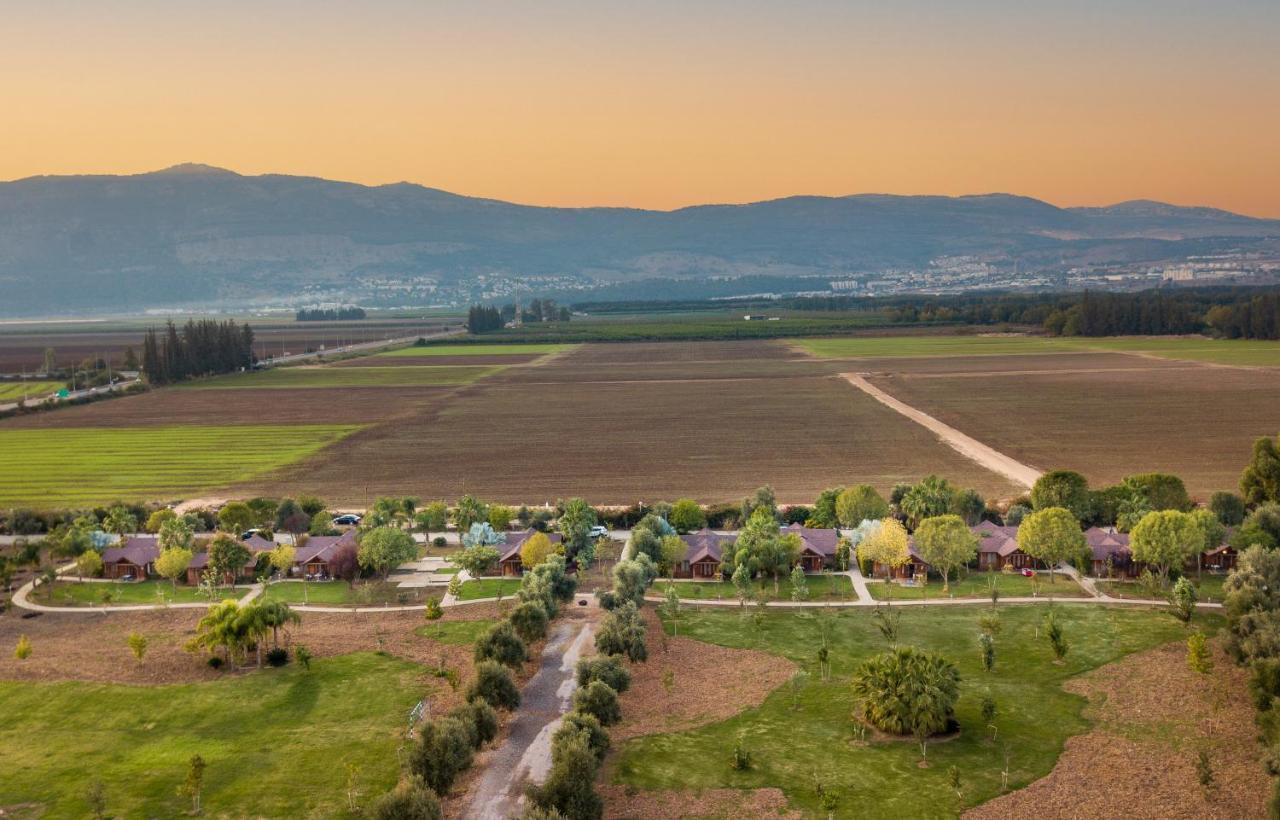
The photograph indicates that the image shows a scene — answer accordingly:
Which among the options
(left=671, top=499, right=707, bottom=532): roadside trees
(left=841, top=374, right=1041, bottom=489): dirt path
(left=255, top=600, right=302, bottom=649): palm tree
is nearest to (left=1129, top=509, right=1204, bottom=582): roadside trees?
(left=841, top=374, right=1041, bottom=489): dirt path

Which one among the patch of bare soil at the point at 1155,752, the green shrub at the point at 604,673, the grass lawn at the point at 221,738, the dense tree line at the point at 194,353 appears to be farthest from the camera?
the dense tree line at the point at 194,353

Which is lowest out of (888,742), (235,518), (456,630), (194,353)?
(456,630)

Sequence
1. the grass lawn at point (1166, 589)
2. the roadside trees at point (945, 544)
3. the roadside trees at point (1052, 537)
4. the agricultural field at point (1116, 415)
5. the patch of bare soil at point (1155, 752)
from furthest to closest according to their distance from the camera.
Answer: the agricultural field at point (1116, 415) → the roadside trees at point (1052, 537) → the roadside trees at point (945, 544) → the grass lawn at point (1166, 589) → the patch of bare soil at point (1155, 752)

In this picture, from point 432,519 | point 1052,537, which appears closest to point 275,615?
point 432,519

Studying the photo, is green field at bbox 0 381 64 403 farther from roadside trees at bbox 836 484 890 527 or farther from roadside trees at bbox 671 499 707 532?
roadside trees at bbox 836 484 890 527

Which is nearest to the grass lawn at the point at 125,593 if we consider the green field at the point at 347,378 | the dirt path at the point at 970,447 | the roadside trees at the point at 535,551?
the roadside trees at the point at 535,551

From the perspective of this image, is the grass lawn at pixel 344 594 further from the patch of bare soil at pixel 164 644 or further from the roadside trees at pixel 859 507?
the roadside trees at pixel 859 507

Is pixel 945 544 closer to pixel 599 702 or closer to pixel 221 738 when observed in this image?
pixel 599 702

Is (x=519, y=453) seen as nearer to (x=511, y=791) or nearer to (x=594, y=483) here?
(x=594, y=483)
